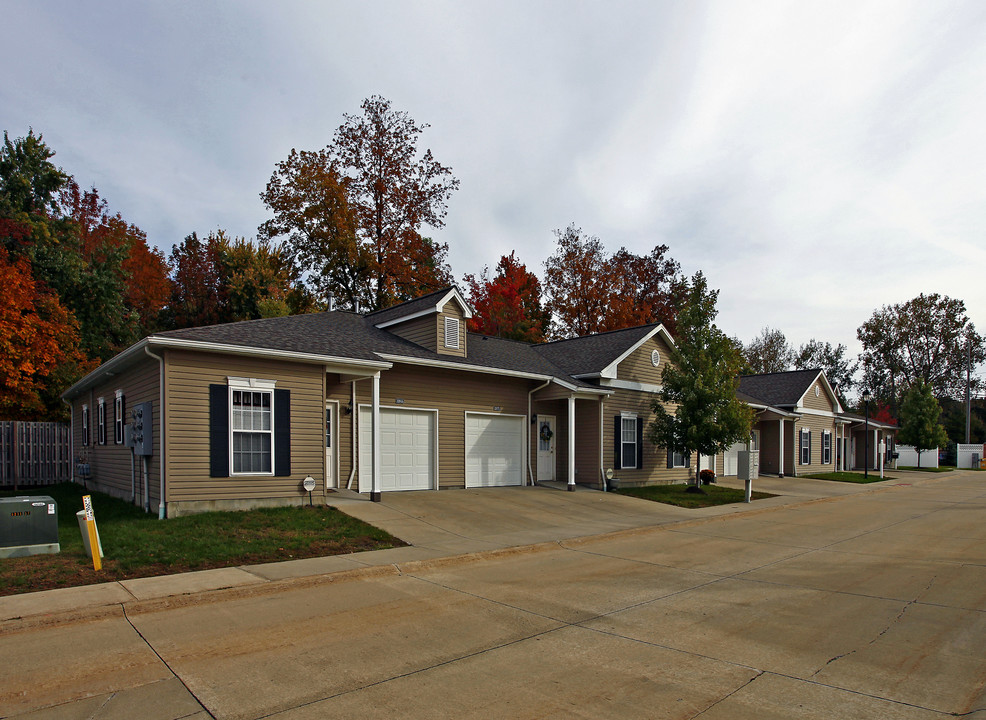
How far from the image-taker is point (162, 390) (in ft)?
41.6

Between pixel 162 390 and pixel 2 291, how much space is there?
15318 mm

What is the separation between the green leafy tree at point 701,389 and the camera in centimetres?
2172

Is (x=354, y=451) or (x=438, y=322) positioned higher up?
(x=438, y=322)

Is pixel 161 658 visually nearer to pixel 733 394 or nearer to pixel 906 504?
pixel 733 394

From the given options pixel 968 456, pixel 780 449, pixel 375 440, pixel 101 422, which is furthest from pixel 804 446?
pixel 101 422

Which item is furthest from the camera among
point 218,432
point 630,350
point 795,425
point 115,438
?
point 795,425

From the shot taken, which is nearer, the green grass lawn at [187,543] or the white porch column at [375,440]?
the green grass lawn at [187,543]

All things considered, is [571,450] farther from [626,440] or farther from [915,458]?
[915,458]

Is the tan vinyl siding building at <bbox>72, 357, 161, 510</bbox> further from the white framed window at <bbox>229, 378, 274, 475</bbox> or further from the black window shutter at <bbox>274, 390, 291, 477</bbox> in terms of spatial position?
the black window shutter at <bbox>274, 390, 291, 477</bbox>

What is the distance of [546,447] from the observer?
22.1m

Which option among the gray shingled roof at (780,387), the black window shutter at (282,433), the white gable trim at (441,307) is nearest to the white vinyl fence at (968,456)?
the gray shingled roof at (780,387)

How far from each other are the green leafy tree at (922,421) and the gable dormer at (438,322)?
135 feet

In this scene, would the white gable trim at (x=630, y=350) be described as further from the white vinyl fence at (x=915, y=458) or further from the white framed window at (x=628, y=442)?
the white vinyl fence at (x=915, y=458)

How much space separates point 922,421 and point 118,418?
163 feet
